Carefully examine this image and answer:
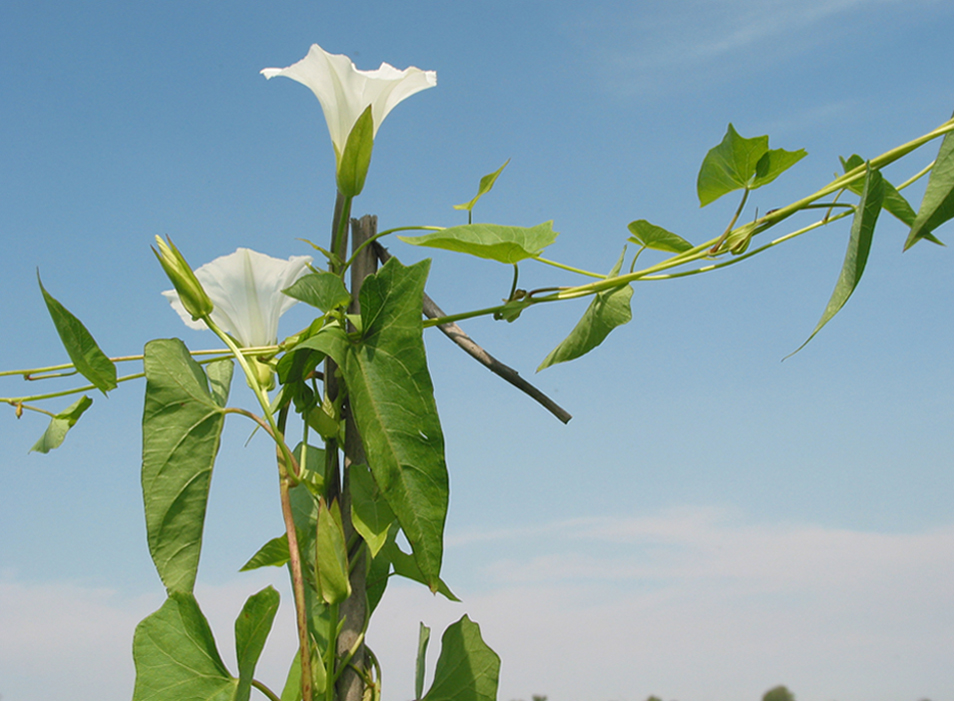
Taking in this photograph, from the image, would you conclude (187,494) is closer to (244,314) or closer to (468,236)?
(244,314)

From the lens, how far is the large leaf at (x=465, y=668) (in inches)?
29.0

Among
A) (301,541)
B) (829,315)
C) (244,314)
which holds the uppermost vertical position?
(244,314)

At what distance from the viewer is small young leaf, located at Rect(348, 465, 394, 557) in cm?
68

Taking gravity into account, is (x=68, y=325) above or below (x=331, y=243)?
below

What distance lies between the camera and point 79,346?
2.18 ft

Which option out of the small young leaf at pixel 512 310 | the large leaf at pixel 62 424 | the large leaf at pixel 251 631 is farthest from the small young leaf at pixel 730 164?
the large leaf at pixel 62 424

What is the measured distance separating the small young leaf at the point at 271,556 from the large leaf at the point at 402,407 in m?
0.16

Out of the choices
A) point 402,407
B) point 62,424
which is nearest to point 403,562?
point 402,407

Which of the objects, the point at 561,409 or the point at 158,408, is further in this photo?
the point at 561,409

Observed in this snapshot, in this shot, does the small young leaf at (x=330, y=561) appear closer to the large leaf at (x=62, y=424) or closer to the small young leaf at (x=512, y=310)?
the small young leaf at (x=512, y=310)

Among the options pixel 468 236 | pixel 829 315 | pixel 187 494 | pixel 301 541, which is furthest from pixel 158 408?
pixel 829 315

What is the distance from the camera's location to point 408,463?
0.62 m

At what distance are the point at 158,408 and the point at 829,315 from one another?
54 cm

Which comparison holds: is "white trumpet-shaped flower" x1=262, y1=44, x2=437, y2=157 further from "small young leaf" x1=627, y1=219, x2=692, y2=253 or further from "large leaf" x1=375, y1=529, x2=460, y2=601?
"large leaf" x1=375, y1=529, x2=460, y2=601
